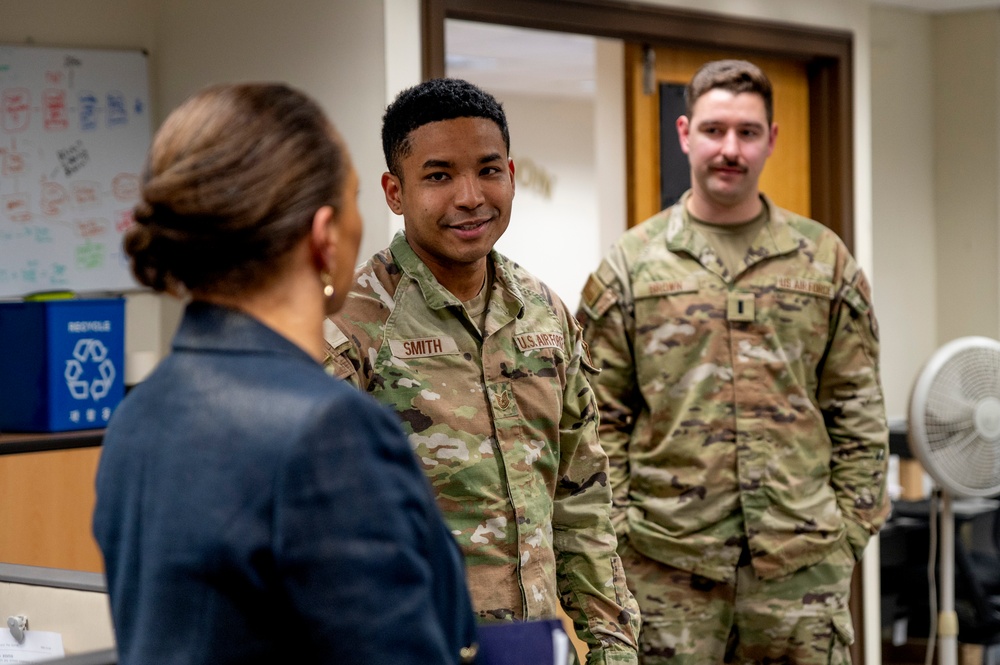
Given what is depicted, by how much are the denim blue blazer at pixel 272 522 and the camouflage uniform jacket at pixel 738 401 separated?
1653 millimetres

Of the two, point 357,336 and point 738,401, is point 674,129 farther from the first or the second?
point 357,336

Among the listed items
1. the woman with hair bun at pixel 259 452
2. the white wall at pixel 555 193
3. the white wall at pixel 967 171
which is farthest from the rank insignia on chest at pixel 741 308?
the white wall at pixel 555 193

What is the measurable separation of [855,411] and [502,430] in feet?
3.93

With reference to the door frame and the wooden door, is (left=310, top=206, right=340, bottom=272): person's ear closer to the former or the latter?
the door frame

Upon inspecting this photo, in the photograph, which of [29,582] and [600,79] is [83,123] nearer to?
[600,79]

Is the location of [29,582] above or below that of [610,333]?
below

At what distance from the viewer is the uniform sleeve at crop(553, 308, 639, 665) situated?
1.74 meters

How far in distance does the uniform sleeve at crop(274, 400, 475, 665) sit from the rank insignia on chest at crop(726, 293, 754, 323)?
5.70 ft

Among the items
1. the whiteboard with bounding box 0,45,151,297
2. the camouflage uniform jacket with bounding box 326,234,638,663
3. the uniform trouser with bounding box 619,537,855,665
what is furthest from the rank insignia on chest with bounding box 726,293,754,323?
the whiteboard with bounding box 0,45,151,297

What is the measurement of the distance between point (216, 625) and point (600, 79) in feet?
11.1

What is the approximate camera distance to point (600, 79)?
402 centimetres

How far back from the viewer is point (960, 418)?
133 inches

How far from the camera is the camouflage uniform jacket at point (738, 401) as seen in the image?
2533mm

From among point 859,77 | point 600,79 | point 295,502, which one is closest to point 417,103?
point 295,502
